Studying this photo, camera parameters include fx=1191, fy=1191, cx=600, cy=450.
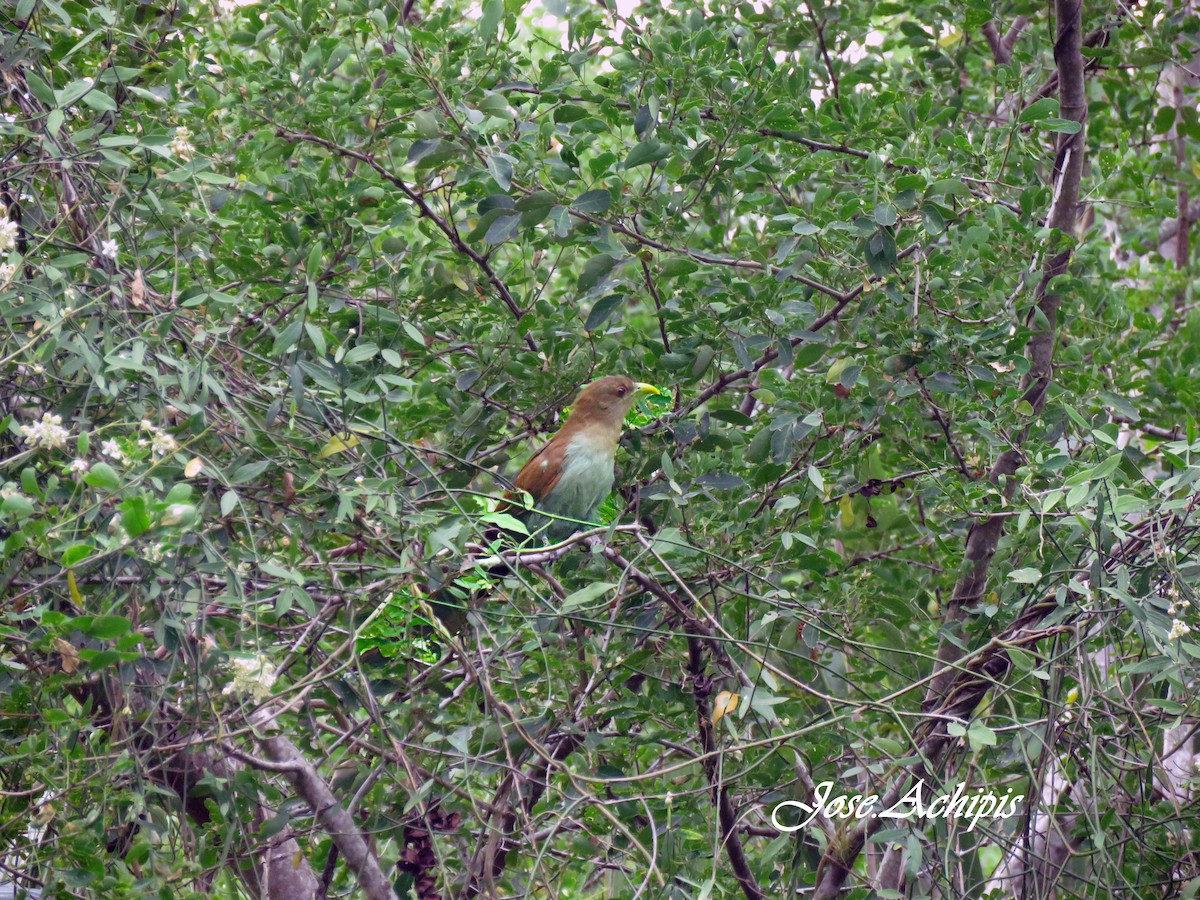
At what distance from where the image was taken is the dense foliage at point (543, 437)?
2.88 metres

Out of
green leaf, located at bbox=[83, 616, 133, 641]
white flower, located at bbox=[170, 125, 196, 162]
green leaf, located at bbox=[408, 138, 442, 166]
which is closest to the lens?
green leaf, located at bbox=[83, 616, 133, 641]

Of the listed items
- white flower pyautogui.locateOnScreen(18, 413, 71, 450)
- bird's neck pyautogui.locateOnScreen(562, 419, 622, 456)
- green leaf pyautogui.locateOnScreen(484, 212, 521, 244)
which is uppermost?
white flower pyautogui.locateOnScreen(18, 413, 71, 450)

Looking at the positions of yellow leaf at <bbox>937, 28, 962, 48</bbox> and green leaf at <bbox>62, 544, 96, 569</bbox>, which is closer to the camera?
green leaf at <bbox>62, 544, 96, 569</bbox>

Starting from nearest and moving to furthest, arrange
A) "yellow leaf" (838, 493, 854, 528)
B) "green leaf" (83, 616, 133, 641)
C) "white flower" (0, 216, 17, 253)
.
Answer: "green leaf" (83, 616, 133, 641) → "white flower" (0, 216, 17, 253) → "yellow leaf" (838, 493, 854, 528)

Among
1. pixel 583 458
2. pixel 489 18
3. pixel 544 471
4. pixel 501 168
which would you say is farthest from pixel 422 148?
pixel 544 471

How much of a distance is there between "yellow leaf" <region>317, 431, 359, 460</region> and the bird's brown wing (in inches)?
70.7

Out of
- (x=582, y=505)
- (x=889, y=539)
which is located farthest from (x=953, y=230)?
(x=582, y=505)

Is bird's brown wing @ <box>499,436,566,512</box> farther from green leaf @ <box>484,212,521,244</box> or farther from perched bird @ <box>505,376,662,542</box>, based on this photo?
green leaf @ <box>484,212,521,244</box>

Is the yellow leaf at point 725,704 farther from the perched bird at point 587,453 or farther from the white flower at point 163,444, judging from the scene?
the perched bird at point 587,453

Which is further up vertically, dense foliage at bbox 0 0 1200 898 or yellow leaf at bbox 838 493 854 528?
dense foliage at bbox 0 0 1200 898

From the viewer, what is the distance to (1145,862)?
10.6 ft

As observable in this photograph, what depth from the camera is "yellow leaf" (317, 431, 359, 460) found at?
3097mm

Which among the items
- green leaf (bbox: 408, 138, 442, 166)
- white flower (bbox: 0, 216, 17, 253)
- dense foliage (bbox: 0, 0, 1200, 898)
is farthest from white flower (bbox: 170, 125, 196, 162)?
green leaf (bbox: 408, 138, 442, 166)

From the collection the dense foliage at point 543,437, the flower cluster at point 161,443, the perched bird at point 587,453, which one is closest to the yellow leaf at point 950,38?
the dense foliage at point 543,437
